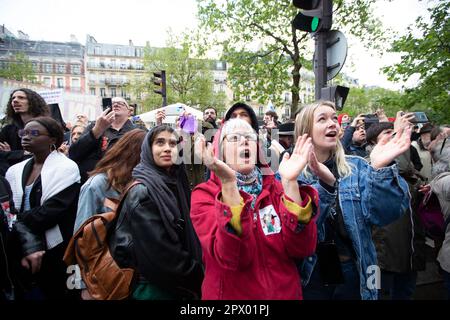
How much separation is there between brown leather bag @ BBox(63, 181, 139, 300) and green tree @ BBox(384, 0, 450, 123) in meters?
6.40

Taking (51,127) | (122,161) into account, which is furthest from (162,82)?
(122,161)

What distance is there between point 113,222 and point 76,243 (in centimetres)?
30

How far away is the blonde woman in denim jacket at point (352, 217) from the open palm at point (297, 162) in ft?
0.39

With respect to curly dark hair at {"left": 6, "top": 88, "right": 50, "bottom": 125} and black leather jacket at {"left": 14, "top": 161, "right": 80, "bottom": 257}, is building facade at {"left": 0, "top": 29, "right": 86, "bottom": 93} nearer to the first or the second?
curly dark hair at {"left": 6, "top": 88, "right": 50, "bottom": 125}

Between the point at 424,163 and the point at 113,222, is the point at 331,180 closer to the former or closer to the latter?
the point at 113,222

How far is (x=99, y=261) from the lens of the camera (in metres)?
2.08

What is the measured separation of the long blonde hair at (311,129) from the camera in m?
2.00

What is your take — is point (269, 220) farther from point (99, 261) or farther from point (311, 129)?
point (99, 261)

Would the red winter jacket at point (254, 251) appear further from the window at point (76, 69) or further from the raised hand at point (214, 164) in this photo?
the window at point (76, 69)

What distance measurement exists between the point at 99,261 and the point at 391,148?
6.90 feet

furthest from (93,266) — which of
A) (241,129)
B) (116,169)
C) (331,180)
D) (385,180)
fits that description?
(385,180)

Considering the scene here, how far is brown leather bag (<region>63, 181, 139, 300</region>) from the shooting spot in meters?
2.03

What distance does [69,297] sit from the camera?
272cm

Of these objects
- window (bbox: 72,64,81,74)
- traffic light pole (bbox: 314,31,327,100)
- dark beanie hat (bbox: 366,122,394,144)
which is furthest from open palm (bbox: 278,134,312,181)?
window (bbox: 72,64,81,74)
